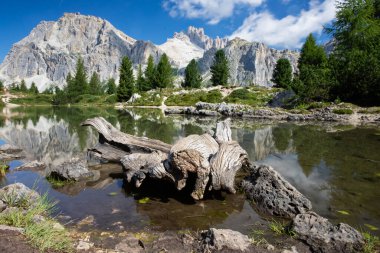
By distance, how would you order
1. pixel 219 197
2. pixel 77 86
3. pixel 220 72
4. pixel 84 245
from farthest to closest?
pixel 77 86, pixel 220 72, pixel 219 197, pixel 84 245

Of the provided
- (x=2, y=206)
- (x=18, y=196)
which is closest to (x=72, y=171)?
(x=18, y=196)

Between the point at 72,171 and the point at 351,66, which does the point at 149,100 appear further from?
the point at 72,171

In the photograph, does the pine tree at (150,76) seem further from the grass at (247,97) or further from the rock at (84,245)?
the rock at (84,245)

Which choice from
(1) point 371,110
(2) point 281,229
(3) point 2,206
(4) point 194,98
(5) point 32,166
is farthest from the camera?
(4) point 194,98

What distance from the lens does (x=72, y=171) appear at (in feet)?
30.5

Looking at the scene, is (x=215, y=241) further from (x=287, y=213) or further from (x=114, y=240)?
(x=287, y=213)

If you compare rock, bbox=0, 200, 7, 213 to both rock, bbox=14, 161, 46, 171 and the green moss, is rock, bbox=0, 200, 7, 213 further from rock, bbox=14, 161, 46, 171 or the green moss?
the green moss

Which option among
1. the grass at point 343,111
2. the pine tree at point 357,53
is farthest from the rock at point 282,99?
the grass at point 343,111

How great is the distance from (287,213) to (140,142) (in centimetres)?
645

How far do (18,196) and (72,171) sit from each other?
2939mm

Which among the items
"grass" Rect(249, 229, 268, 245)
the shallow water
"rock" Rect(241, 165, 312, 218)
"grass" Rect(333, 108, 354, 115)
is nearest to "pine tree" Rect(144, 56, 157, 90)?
"grass" Rect(333, 108, 354, 115)

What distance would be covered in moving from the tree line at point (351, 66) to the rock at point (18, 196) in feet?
117

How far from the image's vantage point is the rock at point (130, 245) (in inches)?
193

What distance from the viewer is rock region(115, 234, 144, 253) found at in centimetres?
491
